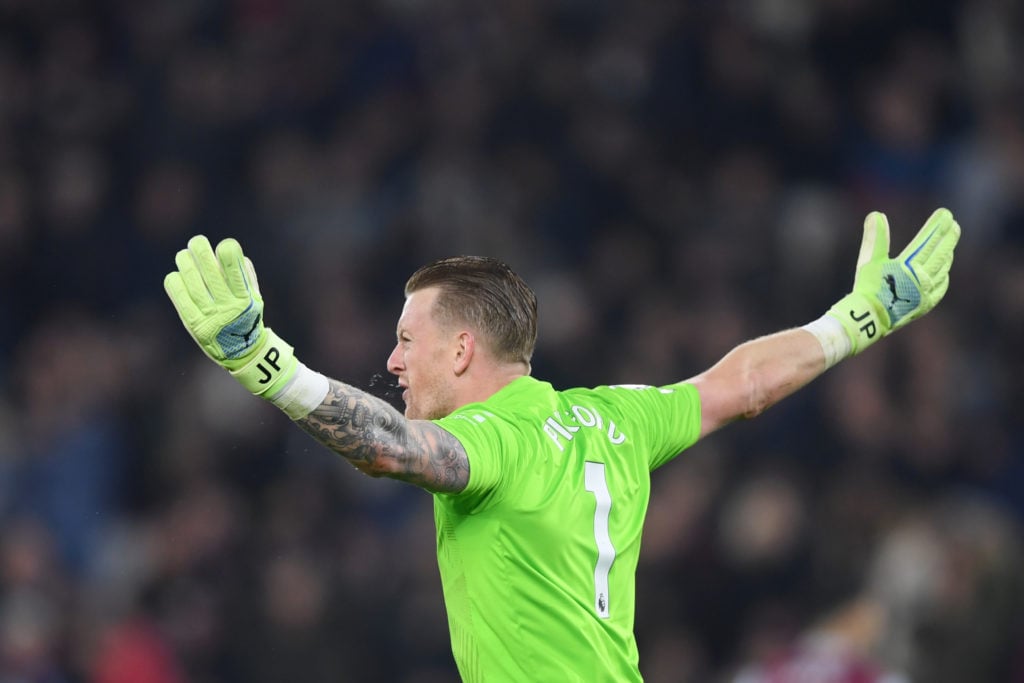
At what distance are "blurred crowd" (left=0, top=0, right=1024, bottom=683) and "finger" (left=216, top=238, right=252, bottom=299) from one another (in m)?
4.16

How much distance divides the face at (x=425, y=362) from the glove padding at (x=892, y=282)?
1.28m

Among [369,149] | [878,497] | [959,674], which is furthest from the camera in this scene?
[369,149]

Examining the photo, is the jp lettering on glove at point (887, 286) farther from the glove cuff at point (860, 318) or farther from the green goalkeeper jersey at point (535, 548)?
the green goalkeeper jersey at point (535, 548)

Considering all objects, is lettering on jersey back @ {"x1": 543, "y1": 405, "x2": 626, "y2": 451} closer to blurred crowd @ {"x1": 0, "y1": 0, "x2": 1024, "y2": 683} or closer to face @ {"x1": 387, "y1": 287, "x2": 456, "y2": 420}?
face @ {"x1": 387, "y1": 287, "x2": 456, "y2": 420}

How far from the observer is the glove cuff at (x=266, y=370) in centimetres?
291

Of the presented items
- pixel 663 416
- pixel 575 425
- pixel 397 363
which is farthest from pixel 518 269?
pixel 575 425

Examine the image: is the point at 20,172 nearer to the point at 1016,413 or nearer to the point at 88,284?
the point at 88,284

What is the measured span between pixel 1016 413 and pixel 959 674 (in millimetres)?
1789

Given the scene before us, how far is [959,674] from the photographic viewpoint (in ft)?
22.3

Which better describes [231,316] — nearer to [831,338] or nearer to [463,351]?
[463,351]

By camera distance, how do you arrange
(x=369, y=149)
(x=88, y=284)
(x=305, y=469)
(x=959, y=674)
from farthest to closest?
(x=369, y=149) < (x=88, y=284) < (x=305, y=469) < (x=959, y=674)

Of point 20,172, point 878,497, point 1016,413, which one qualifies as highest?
point 20,172

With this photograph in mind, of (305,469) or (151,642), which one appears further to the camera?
(305,469)

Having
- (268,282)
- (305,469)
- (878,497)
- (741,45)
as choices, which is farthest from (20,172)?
(878,497)
